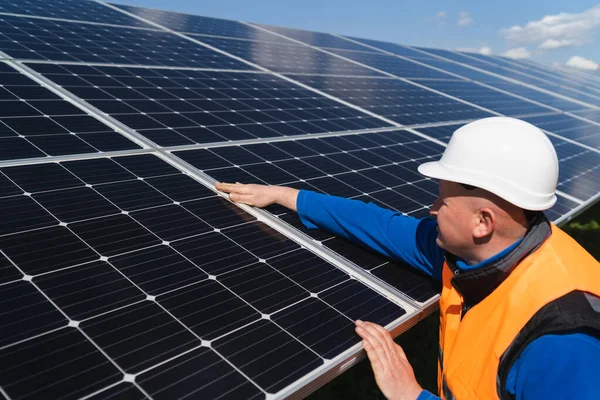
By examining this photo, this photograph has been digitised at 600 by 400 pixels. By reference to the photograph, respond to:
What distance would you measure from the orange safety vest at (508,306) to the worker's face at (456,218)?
0.26 metres

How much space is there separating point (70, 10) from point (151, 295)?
11405 mm

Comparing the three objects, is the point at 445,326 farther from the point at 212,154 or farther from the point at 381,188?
the point at 212,154

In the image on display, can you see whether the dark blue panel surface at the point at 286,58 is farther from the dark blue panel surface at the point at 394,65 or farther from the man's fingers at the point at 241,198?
the man's fingers at the point at 241,198

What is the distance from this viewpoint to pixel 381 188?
6.02 meters

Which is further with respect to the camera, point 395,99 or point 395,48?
point 395,48

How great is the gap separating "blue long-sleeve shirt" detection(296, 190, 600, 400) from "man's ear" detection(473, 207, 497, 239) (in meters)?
0.24

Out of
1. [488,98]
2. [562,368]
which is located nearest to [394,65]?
[488,98]

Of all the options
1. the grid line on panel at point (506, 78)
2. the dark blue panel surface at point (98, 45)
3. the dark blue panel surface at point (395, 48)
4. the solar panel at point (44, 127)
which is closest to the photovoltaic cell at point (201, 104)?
the solar panel at point (44, 127)

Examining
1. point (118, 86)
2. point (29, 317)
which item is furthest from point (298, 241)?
point (118, 86)

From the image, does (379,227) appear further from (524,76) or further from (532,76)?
(532,76)

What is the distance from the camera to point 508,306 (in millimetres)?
3006

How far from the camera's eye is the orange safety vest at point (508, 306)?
292cm

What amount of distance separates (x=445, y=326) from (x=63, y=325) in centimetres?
244

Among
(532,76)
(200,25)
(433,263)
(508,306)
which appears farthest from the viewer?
(532,76)
